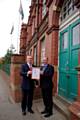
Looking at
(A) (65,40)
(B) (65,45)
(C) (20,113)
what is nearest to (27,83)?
(C) (20,113)

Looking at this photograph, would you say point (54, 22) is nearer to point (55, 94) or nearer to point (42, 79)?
point (55, 94)

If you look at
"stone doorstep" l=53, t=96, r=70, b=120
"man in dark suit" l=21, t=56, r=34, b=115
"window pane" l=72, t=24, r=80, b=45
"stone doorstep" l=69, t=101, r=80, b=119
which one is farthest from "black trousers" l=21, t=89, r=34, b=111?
"stone doorstep" l=69, t=101, r=80, b=119

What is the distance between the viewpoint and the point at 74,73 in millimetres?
9398

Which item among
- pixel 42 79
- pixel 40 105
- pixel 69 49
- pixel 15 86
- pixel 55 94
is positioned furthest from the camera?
pixel 15 86

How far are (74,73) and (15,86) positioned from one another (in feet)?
12.2

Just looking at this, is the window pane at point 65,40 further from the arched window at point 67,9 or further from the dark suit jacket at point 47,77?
the dark suit jacket at point 47,77

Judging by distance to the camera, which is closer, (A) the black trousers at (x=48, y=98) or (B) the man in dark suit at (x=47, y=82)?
(B) the man in dark suit at (x=47, y=82)

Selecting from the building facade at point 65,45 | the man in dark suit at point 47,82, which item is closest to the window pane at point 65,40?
the building facade at point 65,45

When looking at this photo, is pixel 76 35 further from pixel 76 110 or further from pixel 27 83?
pixel 76 110

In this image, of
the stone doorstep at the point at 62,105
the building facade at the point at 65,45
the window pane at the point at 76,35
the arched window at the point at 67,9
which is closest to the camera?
the stone doorstep at the point at 62,105

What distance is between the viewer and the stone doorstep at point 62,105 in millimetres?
8316

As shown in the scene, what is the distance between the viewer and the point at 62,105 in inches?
373

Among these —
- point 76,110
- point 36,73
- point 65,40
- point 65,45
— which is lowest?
point 76,110

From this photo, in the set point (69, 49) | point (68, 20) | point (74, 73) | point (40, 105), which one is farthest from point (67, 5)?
point (40, 105)
